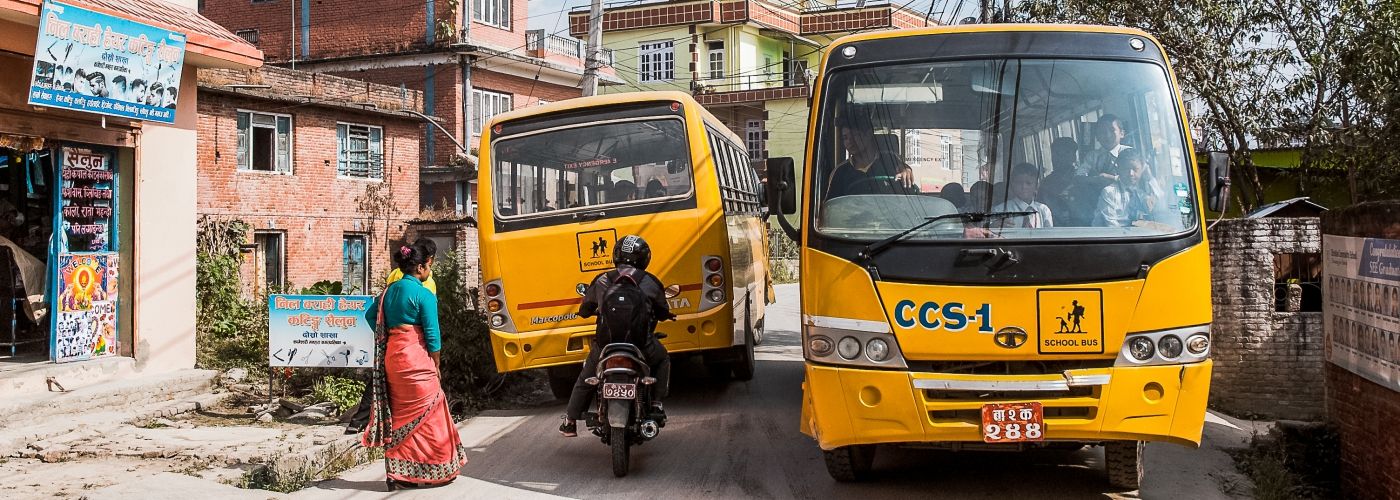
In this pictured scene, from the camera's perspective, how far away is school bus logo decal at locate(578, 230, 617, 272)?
10.5m

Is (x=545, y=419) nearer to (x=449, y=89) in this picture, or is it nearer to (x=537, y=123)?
(x=537, y=123)

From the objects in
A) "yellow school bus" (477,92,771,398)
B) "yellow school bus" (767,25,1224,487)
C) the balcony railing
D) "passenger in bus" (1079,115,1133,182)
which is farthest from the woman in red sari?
the balcony railing

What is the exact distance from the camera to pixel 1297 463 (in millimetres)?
8352

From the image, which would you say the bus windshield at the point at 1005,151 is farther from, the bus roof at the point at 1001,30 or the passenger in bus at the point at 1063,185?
the bus roof at the point at 1001,30

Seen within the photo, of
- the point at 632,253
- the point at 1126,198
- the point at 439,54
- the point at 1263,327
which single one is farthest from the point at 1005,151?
the point at 439,54

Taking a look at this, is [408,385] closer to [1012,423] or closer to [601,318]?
[601,318]

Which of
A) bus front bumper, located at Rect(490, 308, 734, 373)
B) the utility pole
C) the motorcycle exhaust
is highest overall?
the utility pole

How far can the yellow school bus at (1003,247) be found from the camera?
637cm

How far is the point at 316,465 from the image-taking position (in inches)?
328

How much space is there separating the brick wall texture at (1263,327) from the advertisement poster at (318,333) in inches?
323

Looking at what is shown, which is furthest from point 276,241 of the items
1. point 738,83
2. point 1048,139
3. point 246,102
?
point 738,83

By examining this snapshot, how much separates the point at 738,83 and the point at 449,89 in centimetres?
1751

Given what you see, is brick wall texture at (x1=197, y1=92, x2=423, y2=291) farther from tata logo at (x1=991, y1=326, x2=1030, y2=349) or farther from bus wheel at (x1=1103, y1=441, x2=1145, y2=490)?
tata logo at (x1=991, y1=326, x2=1030, y2=349)

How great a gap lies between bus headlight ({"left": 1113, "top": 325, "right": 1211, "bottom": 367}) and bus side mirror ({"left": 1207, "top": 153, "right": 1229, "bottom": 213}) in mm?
883
